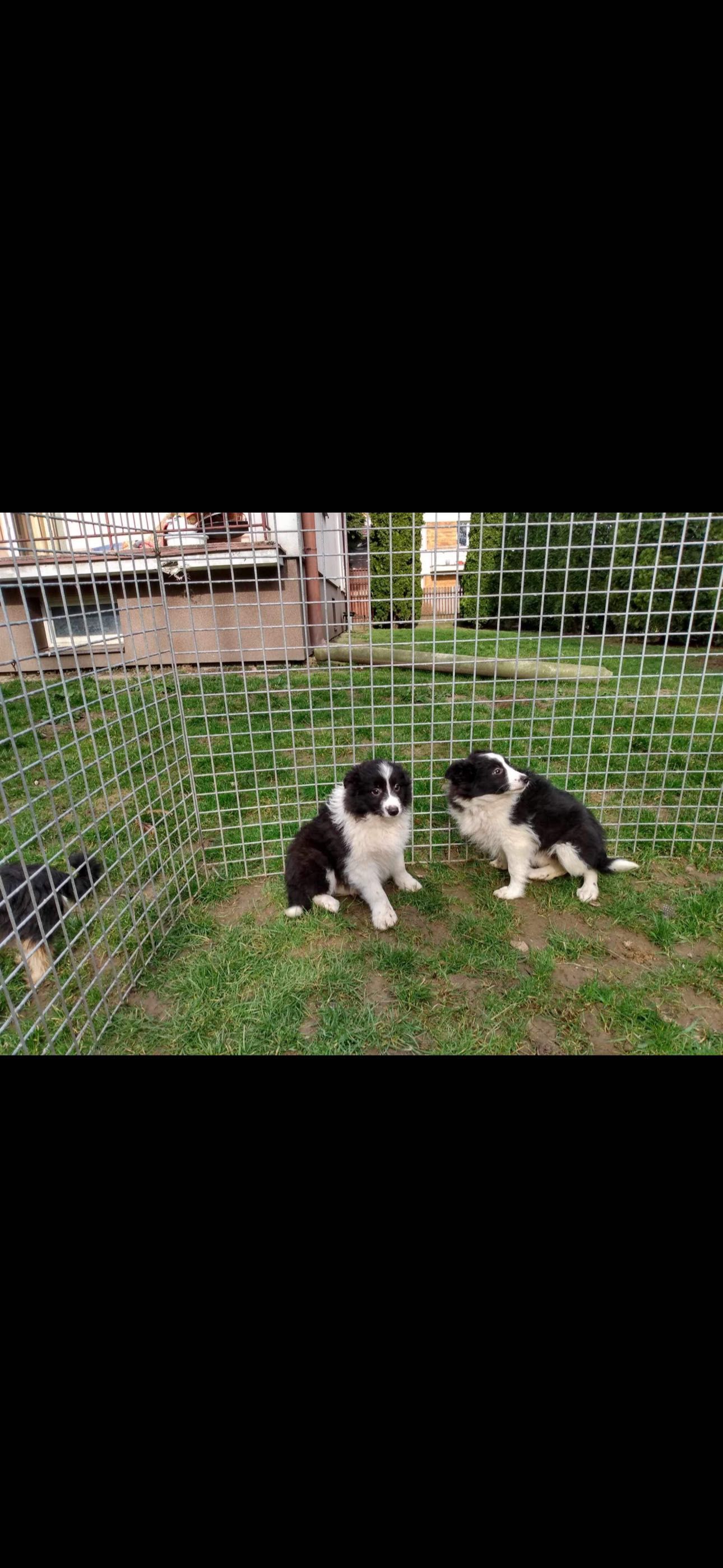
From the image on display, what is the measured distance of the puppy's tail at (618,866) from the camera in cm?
332

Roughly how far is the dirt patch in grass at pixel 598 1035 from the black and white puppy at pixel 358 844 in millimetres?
998

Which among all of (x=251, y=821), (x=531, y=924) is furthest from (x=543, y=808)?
(x=251, y=821)

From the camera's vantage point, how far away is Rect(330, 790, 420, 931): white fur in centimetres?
313

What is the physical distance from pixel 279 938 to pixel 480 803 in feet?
4.13

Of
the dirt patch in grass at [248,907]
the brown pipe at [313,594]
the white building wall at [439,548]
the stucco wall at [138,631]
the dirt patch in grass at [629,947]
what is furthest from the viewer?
the brown pipe at [313,594]

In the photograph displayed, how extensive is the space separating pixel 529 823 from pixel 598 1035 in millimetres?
1184

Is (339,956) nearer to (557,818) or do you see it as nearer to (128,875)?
(128,875)

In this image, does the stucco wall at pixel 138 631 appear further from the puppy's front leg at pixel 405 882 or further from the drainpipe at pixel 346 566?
the puppy's front leg at pixel 405 882

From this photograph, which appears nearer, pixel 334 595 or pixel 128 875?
pixel 128 875

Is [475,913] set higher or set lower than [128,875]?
lower

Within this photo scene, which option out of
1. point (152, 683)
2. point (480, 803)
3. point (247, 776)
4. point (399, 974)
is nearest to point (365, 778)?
point (480, 803)

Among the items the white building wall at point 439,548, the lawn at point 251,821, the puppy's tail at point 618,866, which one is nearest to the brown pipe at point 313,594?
the lawn at point 251,821

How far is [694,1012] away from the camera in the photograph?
2.49m

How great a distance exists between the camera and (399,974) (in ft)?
9.00
